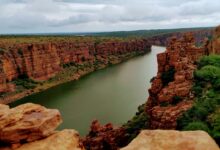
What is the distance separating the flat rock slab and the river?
2007cm

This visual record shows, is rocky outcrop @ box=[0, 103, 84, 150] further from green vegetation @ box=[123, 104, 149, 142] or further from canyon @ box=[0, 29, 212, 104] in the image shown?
canyon @ box=[0, 29, 212, 104]

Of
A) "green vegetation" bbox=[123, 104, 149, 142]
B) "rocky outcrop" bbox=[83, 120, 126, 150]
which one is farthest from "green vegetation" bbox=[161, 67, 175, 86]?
"rocky outcrop" bbox=[83, 120, 126, 150]

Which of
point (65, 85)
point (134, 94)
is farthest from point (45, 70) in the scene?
point (134, 94)

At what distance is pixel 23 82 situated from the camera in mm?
58938

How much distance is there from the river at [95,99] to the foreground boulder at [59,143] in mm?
20237

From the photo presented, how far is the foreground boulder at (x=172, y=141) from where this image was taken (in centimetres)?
849

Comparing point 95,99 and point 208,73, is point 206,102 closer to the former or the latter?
point 208,73

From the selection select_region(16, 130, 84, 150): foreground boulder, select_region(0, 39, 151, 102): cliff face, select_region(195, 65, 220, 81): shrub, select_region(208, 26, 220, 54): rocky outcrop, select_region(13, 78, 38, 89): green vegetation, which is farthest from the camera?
select_region(13, 78, 38, 89): green vegetation

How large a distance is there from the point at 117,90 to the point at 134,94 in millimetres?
5640

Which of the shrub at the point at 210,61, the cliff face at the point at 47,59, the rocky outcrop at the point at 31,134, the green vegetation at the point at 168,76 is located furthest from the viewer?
the cliff face at the point at 47,59

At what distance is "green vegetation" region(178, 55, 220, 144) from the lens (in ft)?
57.0

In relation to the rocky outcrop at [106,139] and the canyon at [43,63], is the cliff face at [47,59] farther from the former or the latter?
the rocky outcrop at [106,139]

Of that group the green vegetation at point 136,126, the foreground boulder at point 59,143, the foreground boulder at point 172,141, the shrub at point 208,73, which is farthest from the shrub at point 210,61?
the foreground boulder at point 59,143

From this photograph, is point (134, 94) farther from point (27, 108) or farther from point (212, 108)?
point (27, 108)
